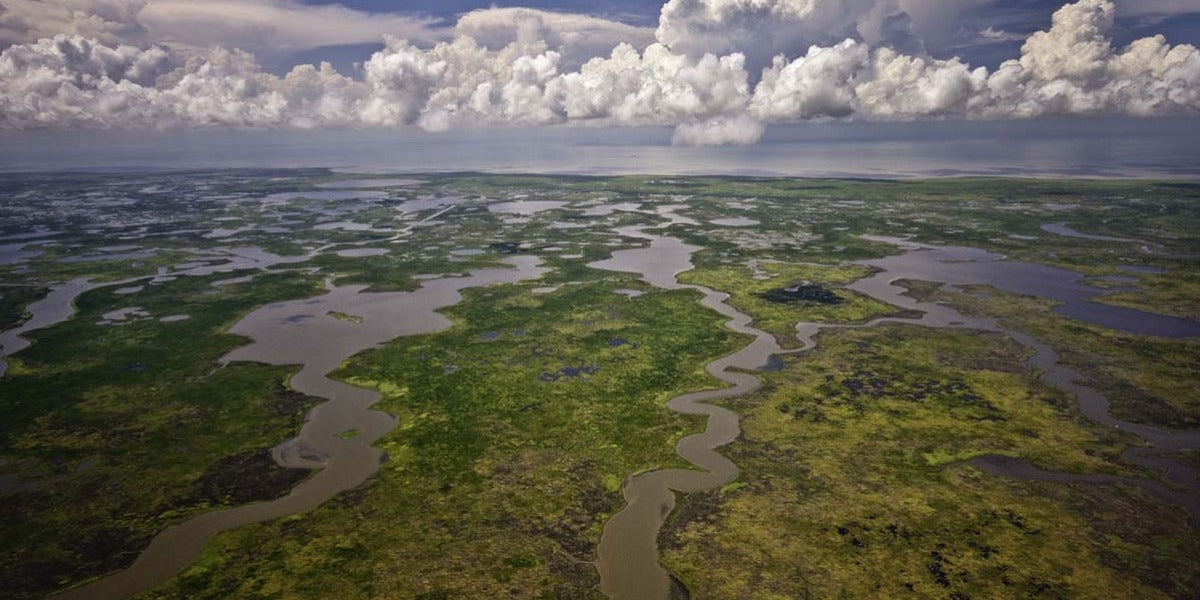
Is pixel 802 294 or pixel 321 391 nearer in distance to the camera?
pixel 321 391

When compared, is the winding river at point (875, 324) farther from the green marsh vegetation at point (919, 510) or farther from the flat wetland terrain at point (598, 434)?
the green marsh vegetation at point (919, 510)

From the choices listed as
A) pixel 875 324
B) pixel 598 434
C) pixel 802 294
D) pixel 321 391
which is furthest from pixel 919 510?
pixel 802 294

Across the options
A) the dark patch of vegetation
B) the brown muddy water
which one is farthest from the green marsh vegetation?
the dark patch of vegetation

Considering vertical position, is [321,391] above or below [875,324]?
below

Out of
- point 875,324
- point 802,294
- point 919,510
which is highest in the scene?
point 802,294

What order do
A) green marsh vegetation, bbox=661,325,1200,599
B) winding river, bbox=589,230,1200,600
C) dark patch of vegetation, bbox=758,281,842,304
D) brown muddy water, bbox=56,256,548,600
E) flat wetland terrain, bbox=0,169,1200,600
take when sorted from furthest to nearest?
dark patch of vegetation, bbox=758,281,842,304 → winding river, bbox=589,230,1200,600 → brown muddy water, bbox=56,256,548,600 → flat wetland terrain, bbox=0,169,1200,600 → green marsh vegetation, bbox=661,325,1200,599

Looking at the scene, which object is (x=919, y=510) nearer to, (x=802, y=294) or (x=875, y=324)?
(x=875, y=324)

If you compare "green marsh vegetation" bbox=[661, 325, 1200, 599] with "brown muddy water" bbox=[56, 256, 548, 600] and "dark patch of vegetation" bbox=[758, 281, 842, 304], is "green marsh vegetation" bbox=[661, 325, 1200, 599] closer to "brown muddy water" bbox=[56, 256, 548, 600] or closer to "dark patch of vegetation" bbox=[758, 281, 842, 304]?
"brown muddy water" bbox=[56, 256, 548, 600]
